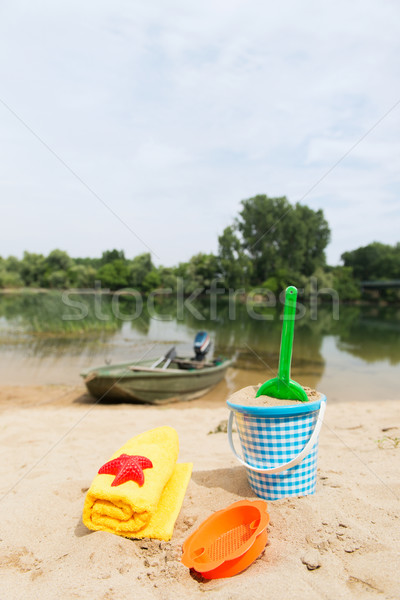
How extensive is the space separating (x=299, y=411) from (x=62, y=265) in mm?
72104

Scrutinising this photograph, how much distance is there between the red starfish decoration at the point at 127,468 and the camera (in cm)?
257

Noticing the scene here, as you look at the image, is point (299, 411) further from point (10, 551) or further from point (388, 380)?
point (388, 380)

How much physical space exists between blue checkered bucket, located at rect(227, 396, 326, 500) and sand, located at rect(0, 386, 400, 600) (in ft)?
0.40

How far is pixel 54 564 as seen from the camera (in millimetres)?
2295

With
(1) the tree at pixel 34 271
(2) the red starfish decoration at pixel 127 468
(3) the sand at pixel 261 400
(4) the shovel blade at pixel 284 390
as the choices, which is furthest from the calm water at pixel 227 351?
(1) the tree at pixel 34 271

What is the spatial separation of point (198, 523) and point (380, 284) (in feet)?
261

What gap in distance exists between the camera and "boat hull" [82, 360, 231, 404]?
355 inches

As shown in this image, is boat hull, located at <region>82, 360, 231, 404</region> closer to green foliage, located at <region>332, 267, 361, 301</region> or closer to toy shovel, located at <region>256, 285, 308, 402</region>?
toy shovel, located at <region>256, 285, 308, 402</region>

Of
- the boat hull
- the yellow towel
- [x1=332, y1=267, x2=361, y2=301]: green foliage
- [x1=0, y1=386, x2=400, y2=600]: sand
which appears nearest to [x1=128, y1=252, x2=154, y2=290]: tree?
[x1=332, y1=267, x2=361, y2=301]: green foliage

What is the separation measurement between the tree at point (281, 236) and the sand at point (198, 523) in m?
56.5

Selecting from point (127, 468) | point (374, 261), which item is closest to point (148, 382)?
point (127, 468)

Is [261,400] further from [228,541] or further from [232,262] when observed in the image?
[232,262]

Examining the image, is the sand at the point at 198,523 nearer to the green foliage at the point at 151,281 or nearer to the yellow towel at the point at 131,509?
the yellow towel at the point at 131,509

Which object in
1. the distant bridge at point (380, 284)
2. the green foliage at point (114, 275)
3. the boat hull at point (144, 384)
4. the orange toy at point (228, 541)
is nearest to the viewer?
the orange toy at point (228, 541)
